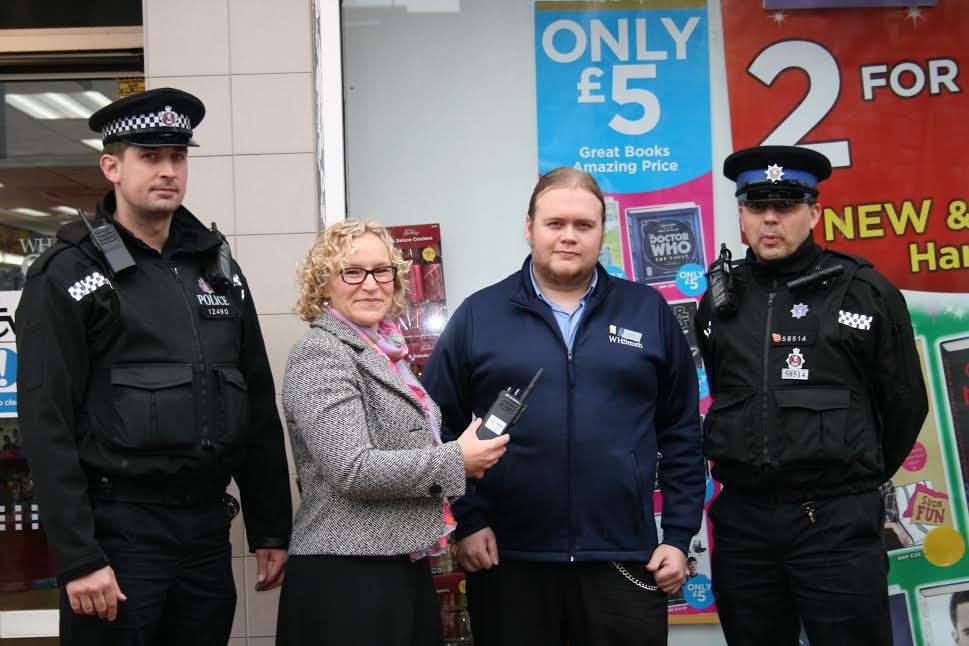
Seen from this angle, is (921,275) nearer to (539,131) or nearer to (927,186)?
(927,186)

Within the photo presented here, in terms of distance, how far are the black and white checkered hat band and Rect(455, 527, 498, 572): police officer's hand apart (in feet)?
4.68

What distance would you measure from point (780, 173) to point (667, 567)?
1.29 metres

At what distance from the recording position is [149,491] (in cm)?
267

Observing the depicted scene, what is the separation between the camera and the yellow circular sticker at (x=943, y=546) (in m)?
4.09

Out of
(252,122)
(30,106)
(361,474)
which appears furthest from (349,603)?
(30,106)

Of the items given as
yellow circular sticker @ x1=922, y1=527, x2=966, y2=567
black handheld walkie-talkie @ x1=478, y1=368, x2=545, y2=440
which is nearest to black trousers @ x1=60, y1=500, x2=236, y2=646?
black handheld walkie-talkie @ x1=478, y1=368, x2=545, y2=440

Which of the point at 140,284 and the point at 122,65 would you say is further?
the point at 122,65

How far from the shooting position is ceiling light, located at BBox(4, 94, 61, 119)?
4.10 meters

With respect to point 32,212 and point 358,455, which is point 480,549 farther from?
Answer: point 32,212

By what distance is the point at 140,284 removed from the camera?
2.75 metres

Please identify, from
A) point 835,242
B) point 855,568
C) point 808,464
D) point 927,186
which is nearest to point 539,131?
point 835,242

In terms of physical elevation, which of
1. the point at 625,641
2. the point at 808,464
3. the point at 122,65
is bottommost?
the point at 625,641

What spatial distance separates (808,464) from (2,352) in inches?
118

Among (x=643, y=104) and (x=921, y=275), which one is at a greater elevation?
(x=643, y=104)
